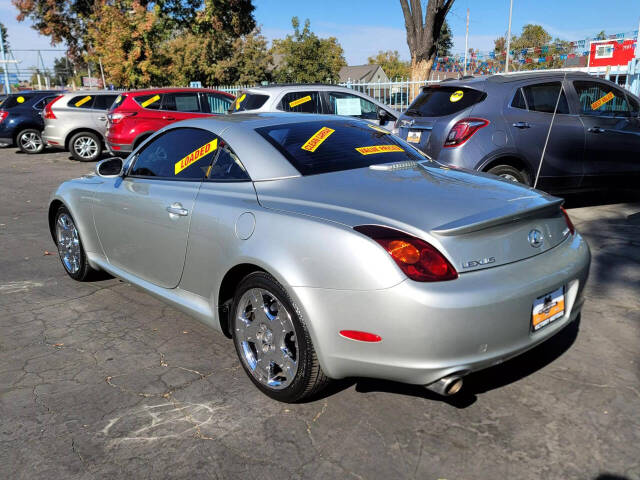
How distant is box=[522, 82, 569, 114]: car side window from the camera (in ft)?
22.1

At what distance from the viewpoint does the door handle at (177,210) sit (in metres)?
3.52

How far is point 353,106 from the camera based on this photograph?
10.2m

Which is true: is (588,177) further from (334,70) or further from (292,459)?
(334,70)

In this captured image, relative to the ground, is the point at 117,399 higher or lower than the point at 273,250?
lower

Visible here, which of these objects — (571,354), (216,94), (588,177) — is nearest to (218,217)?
(571,354)

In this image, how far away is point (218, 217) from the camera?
326 cm

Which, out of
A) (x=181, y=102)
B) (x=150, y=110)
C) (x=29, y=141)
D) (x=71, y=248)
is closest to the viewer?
(x=71, y=248)

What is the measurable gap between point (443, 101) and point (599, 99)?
1.91 m

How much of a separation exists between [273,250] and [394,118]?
7587mm

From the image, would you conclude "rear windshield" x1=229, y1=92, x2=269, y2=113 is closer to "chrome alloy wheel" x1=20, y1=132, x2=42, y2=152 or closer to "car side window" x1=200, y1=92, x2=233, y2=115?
"car side window" x1=200, y1=92, x2=233, y2=115

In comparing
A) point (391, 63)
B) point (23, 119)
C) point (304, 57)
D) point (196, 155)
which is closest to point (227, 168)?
point (196, 155)

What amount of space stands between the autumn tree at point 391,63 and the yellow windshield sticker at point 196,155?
84565mm

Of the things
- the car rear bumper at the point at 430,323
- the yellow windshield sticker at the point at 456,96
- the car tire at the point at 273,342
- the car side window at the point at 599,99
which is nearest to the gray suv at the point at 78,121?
the yellow windshield sticker at the point at 456,96

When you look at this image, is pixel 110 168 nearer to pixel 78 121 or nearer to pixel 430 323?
pixel 430 323
